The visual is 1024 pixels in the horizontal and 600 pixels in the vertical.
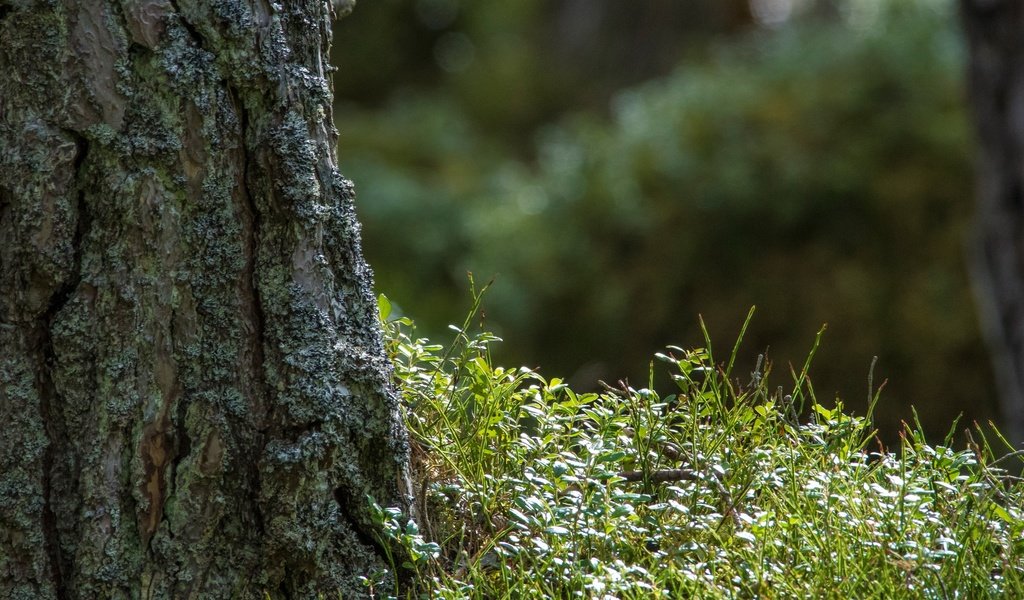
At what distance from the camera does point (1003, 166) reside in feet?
11.6

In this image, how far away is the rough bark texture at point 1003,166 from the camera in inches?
136

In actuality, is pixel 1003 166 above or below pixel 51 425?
below

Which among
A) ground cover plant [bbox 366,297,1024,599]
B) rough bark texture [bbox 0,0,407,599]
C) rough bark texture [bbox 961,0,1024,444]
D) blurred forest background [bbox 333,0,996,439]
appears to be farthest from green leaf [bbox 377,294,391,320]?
blurred forest background [bbox 333,0,996,439]

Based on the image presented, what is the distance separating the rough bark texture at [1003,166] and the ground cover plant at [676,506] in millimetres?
1982

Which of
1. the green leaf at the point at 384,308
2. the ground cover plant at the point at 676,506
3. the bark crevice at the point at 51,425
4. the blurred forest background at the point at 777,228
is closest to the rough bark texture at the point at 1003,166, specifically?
the blurred forest background at the point at 777,228

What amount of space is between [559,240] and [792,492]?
405 cm

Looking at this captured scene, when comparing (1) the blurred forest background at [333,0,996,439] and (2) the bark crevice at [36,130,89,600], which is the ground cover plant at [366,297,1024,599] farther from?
(1) the blurred forest background at [333,0,996,439]

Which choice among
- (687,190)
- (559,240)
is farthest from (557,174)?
(687,190)

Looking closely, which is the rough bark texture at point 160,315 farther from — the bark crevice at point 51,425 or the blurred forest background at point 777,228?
the blurred forest background at point 777,228

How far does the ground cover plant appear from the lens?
1.42m

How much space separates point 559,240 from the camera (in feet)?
18.2

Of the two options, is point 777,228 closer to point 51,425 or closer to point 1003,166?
point 1003,166

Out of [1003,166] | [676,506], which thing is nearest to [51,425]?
[676,506]

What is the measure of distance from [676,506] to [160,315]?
2.63ft
